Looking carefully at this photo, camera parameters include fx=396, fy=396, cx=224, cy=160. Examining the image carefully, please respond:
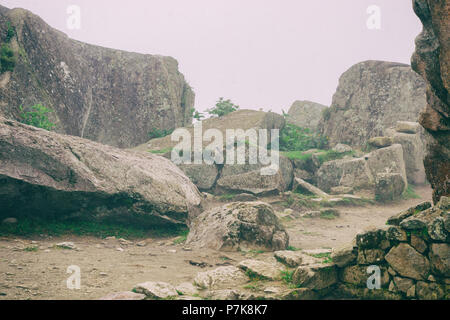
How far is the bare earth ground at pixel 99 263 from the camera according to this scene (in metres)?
5.79

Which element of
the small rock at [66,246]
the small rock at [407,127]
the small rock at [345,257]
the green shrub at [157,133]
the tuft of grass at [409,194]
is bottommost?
the tuft of grass at [409,194]

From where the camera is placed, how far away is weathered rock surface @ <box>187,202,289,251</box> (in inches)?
372

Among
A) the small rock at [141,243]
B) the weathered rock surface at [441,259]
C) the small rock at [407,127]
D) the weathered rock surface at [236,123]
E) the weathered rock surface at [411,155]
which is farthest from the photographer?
the small rock at [407,127]

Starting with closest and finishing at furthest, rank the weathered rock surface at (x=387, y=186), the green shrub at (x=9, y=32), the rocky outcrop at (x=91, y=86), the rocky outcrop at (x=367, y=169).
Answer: the green shrub at (x=9, y=32) < the rocky outcrop at (x=91, y=86) < the weathered rock surface at (x=387, y=186) < the rocky outcrop at (x=367, y=169)

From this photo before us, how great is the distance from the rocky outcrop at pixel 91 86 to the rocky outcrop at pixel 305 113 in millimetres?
11222

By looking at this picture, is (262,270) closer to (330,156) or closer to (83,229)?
(83,229)

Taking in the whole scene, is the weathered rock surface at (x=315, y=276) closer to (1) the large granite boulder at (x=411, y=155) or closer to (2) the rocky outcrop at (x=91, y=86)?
(2) the rocky outcrop at (x=91, y=86)

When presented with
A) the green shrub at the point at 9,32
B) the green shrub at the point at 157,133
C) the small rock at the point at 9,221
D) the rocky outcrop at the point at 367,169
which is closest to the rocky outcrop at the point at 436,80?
the small rock at the point at 9,221

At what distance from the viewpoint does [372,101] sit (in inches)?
912

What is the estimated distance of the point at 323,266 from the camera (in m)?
5.92
